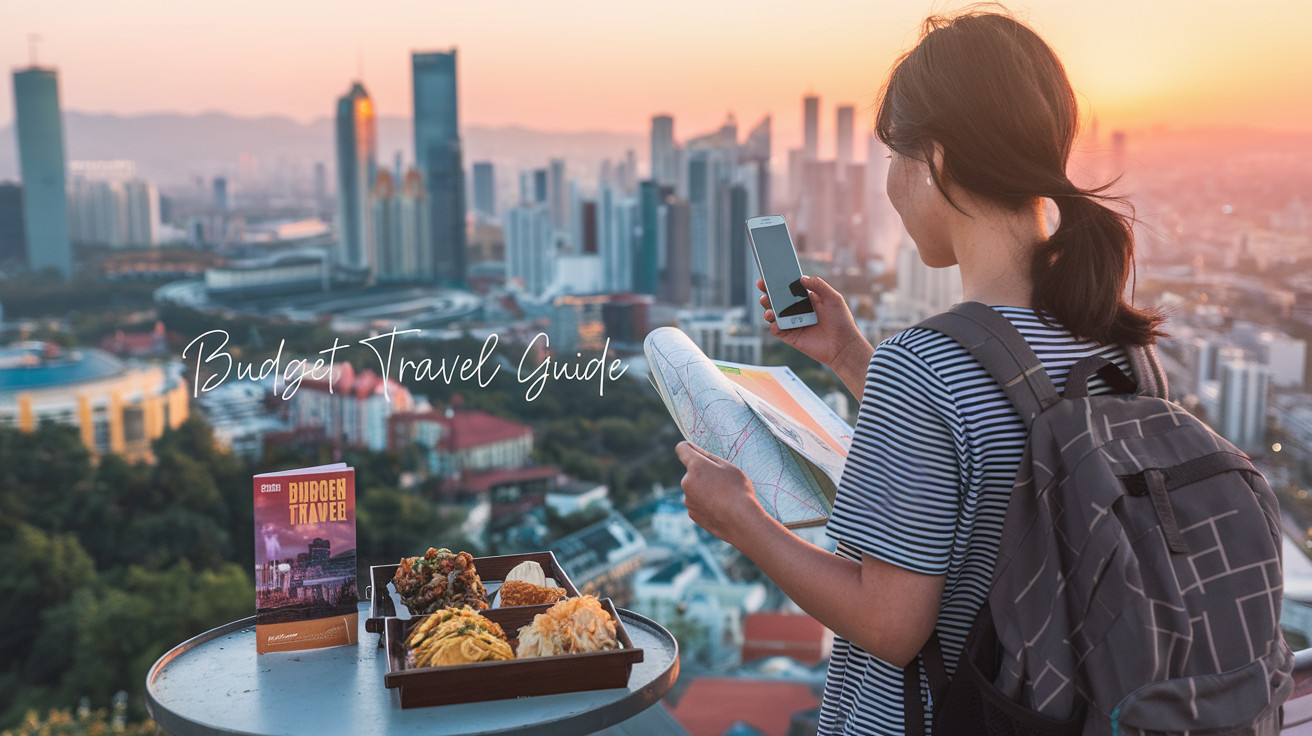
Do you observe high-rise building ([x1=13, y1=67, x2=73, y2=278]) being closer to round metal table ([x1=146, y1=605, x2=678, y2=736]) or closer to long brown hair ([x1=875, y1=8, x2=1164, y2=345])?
round metal table ([x1=146, y1=605, x2=678, y2=736])

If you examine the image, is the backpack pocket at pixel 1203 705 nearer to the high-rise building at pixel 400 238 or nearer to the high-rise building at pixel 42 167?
the high-rise building at pixel 400 238

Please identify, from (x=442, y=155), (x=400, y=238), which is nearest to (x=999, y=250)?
(x=400, y=238)

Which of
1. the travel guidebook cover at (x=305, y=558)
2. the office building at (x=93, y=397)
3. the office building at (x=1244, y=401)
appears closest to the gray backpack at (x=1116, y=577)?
the travel guidebook cover at (x=305, y=558)

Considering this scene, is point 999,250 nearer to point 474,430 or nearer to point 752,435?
point 752,435

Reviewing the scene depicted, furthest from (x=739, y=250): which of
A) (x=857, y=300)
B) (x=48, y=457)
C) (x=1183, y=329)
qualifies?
(x=48, y=457)

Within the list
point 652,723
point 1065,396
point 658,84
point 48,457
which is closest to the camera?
point 1065,396

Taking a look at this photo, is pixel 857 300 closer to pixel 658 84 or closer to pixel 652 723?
pixel 658 84

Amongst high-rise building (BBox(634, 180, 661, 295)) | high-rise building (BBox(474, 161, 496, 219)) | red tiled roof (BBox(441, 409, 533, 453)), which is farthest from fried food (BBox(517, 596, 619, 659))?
high-rise building (BBox(474, 161, 496, 219))
